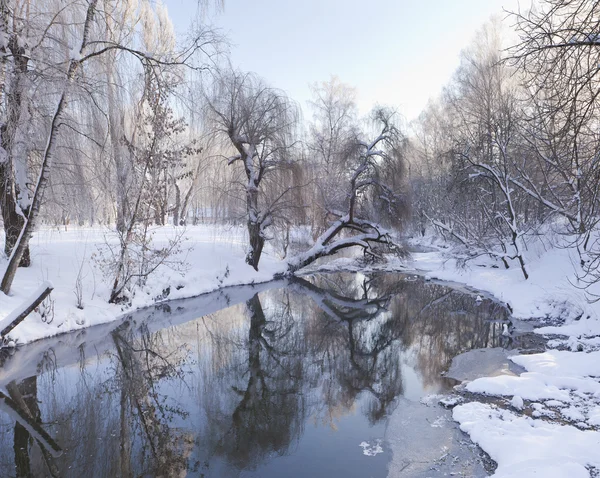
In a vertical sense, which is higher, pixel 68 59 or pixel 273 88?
pixel 273 88

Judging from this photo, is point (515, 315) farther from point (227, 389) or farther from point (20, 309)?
point (20, 309)

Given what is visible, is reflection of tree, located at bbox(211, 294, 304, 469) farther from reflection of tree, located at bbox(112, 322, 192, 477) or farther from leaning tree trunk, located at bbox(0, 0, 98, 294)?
leaning tree trunk, located at bbox(0, 0, 98, 294)

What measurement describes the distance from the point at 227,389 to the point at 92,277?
19.7ft

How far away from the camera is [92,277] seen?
10.2 metres

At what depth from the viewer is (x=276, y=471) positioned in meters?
4.04

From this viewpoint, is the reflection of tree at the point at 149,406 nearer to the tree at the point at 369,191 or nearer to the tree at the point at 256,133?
the tree at the point at 256,133

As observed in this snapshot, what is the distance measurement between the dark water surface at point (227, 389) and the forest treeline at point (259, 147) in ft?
7.76

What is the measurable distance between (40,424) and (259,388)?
2.79 metres

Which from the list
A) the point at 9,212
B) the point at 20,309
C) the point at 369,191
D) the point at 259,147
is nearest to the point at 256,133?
the point at 259,147

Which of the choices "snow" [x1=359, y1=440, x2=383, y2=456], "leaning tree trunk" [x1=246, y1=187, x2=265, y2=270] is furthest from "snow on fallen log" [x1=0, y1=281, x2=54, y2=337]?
"leaning tree trunk" [x1=246, y1=187, x2=265, y2=270]

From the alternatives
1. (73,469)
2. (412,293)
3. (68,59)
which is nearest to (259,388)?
(73,469)

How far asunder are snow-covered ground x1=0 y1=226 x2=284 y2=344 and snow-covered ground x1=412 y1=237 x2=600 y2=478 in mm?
7613

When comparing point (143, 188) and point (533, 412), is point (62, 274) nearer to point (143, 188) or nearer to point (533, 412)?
point (143, 188)

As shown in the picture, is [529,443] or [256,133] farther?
[256,133]
